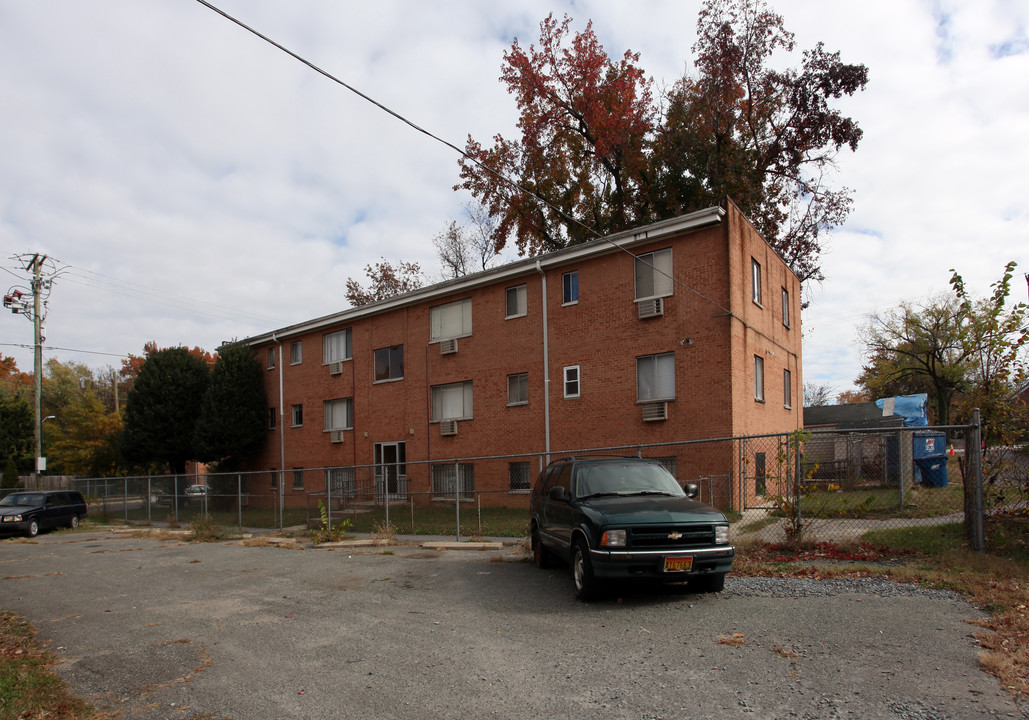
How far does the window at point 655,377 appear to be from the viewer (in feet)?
63.0

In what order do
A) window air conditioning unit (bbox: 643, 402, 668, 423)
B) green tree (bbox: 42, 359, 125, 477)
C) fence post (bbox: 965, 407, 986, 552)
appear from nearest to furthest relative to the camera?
fence post (bbox: 965, 407, 986, 552)
window air conditioning unit (bbox: 643, 402, 668, 423)
green tree (bbox: 42, 359, 125, 477)

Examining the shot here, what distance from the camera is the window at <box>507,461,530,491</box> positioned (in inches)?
862

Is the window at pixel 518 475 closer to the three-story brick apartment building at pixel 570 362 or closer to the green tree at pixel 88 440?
the three-story brick apartment building at pixel 570 362

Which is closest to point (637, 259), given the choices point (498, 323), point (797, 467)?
point (498, 323)

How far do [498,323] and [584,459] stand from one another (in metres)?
13.6

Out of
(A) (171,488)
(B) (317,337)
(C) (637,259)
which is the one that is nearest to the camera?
(C) (637,259)

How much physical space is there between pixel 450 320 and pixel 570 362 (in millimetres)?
5772

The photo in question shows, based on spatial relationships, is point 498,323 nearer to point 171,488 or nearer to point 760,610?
point 171,488

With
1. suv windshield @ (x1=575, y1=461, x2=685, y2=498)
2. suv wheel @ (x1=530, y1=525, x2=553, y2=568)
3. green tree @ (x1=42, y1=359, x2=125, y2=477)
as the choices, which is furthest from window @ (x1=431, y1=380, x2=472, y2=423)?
green tree @ (x1=42, y1=359, x2=125, y2=477)

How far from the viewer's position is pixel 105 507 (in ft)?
91.8

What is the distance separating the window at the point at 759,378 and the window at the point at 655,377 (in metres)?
2.79

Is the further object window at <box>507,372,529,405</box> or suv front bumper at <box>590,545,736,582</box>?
window at <box>507,372,529,405</box>

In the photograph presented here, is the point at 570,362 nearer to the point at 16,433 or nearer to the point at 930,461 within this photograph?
the point at 930,461

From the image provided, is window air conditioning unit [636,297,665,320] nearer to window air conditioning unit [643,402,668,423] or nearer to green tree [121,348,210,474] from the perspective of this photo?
window air conditioning unit [643,402,668,423]
